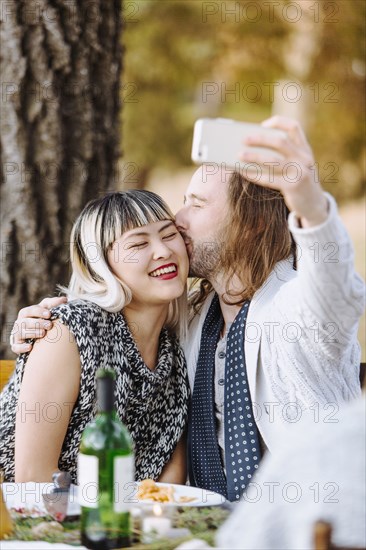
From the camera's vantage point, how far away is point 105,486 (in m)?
1.56

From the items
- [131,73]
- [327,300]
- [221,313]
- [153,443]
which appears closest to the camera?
[327,300]

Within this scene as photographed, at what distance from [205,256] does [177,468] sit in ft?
2.04

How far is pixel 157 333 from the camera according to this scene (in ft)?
8.56

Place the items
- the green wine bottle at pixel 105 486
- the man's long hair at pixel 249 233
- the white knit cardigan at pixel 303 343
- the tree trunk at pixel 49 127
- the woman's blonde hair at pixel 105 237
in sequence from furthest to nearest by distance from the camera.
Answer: the tree trunk at pixel 49 127 < the man's long hair at pixel 249 233 < the woman's blonde hair at pixel 105 237 < the white knit cardigan at pixel 303 343 < the green wine bottle at pixel 105 486

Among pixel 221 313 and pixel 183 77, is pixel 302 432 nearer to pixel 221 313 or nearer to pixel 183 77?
pixel 221 313

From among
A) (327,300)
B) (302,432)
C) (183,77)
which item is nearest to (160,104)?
(183,77)

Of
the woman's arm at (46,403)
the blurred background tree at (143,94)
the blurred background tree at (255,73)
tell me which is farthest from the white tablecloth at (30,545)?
the blurred background tree at (255,73)

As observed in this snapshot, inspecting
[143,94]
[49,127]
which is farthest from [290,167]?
[143,94]

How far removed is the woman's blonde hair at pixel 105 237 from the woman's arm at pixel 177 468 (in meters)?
0.46

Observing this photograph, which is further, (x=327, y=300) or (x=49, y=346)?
(x=49, y=346)

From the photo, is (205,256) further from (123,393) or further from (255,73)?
(255,73)

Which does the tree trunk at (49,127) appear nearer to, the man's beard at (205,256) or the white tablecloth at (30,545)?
the man's beard at (205,256)

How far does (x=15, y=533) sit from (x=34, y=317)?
2.84ft

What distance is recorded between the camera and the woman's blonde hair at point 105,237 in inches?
98.0
